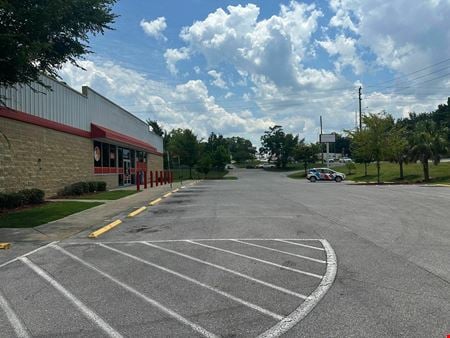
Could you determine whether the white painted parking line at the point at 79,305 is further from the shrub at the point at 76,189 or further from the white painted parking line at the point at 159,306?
the shrub at the point at 76,189

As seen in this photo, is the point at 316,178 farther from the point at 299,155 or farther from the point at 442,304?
the point at 442,304

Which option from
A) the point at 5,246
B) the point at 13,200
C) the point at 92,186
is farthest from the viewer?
the point at 92,186

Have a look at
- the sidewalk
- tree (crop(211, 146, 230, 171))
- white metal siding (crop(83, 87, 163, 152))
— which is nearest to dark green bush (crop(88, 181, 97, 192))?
white metal siding (crop(83, 87, 163, 152))

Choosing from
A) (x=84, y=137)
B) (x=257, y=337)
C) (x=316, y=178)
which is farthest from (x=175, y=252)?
(x=316, y=178)

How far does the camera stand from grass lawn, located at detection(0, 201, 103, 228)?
41.4ft

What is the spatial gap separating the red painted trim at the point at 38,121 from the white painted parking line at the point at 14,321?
1168cm

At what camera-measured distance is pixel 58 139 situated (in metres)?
23.3

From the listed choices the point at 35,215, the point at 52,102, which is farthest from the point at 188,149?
the point at 35,215

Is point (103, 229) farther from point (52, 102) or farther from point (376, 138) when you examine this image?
point (376, 138)

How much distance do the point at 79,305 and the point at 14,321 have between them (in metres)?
0.73

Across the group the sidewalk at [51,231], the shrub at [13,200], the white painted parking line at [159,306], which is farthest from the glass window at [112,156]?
the white painted parking line at [159,306]

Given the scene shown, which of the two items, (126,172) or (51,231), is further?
(126,172)

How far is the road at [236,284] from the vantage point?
14.9ft

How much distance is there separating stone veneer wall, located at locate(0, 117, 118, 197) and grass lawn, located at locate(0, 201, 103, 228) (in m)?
2.38
